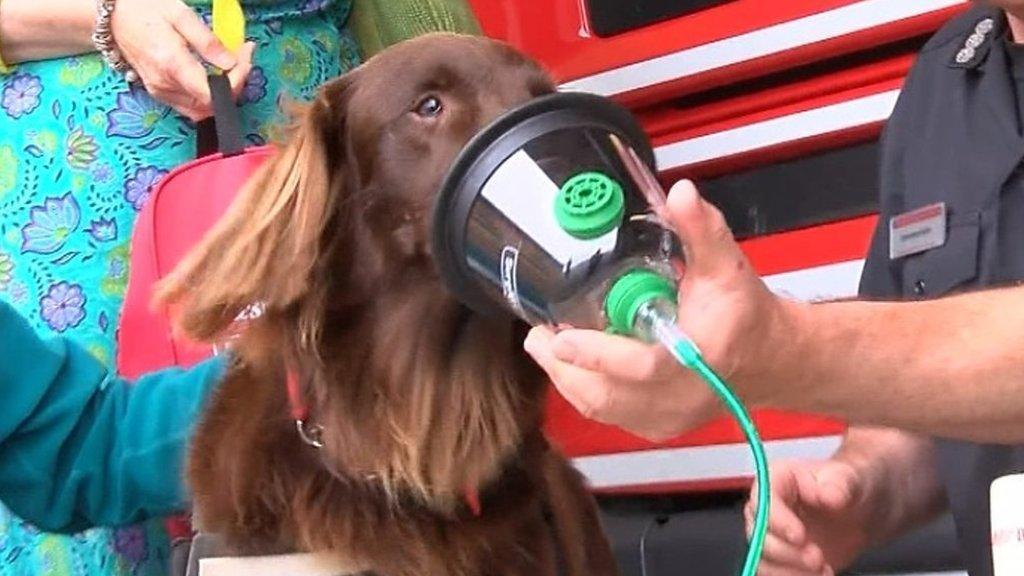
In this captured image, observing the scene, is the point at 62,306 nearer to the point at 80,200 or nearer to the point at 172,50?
the point at 80,200

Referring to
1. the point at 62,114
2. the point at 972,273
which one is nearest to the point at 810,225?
the point at 972,273

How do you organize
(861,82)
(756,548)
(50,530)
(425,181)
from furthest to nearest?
1. (861,82)
2. (50,530)
3. (425,181)
4. (756,548)

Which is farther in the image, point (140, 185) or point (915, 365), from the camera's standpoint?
point (140, 185)

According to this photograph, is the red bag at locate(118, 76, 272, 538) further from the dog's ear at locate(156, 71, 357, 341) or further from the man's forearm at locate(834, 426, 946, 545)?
the man's forearm at locate(834, 426, 946, 545)

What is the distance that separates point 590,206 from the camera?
2.58ft

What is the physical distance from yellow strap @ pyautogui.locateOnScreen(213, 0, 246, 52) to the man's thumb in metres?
0.91

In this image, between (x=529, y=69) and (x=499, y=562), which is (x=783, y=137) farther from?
(x=499, y=562)

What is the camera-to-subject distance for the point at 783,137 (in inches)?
70.7

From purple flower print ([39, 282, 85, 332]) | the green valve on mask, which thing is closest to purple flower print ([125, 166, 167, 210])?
purple flower print ([39, 282, 85, 332])

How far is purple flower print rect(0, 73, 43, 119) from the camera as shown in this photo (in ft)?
5.29

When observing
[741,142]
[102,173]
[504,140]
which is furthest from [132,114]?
[504,140]

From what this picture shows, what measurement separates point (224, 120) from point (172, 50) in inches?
3.5

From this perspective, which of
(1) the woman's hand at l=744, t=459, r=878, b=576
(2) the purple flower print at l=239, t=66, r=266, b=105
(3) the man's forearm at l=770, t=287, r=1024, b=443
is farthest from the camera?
(2) the purple flower print at l=239, t=66, r=266, b=105

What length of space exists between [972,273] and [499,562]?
19.3 inches
